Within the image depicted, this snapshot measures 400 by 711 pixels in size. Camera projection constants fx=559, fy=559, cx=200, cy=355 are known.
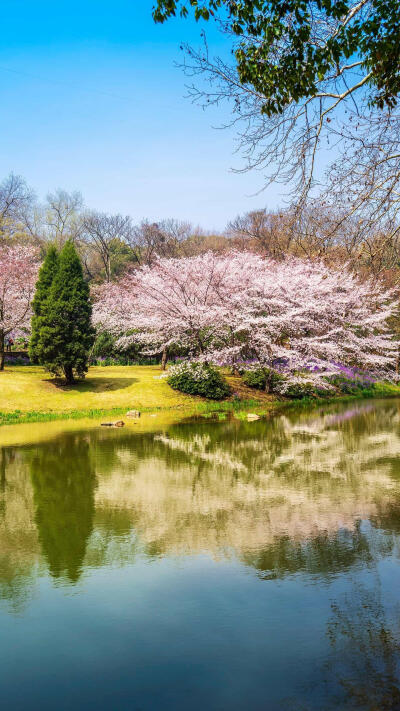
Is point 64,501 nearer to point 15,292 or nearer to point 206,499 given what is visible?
point 206,499

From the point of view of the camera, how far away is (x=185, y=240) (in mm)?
56875

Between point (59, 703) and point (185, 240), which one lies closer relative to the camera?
point (59, 703)

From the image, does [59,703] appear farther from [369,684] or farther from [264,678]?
[369,684]

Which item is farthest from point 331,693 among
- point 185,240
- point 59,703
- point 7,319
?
point 185,240

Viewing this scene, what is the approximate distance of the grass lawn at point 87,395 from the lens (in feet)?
63.5

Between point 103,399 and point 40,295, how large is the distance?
15.6ft

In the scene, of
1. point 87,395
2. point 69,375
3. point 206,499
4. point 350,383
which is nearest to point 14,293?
point 69,375

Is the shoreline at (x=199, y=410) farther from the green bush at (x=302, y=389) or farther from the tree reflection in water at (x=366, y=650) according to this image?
the tree reflection in water at (x=366, y=650)

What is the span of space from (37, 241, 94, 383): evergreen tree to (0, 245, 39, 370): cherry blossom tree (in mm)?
3224

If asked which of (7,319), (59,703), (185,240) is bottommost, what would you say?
(59,703)

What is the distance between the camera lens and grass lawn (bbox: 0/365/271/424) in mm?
19344

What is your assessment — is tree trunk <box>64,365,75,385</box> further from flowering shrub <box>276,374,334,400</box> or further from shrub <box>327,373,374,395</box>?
shrub <box>327,373,374,395</box>

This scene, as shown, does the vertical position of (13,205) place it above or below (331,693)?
above

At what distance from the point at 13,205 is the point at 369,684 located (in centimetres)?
4822
